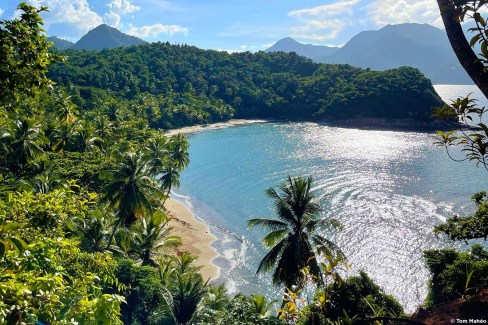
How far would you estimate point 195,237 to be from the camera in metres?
43.1

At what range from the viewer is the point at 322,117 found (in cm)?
13225

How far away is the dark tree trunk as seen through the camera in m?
4.38

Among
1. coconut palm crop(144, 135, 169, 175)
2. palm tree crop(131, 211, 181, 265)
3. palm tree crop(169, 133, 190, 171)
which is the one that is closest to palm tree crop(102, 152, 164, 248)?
palm tree crop(131, 211, 181, 265)

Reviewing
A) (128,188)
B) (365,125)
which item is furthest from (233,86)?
(128,188)

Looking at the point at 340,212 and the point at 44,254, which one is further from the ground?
the point at 44,254

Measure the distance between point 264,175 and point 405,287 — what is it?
1511 inches

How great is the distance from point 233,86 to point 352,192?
108 m

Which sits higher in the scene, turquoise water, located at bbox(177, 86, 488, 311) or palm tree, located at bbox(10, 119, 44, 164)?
palm tree, located at bbox(10, 119, 44, 164)

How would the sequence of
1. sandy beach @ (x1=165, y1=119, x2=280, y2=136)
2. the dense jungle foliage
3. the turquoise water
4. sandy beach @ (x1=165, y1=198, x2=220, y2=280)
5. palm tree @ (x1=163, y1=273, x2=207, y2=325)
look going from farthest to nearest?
sandy beach @ (x1=165, y1=119, x2=280, y2=136) → sandy beach @ (x1=165, y1=198, x2=220, y2=280) → the turquoise water → palm tree @ (x1=163, y1=273, x2=207, y2=325) → the dense jungle foliage

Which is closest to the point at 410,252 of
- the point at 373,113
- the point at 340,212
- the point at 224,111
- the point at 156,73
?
the point at 340,212

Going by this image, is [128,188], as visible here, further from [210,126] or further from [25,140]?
[210,126]

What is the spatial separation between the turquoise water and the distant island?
22.7m

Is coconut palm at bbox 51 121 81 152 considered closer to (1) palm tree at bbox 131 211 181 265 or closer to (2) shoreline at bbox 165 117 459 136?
(1) palm tree at bbox 131 211 181 265

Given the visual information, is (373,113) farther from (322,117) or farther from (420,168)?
(420,168)
